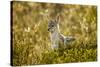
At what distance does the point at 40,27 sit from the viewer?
101 inches

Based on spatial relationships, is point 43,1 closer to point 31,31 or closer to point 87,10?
point 31,31

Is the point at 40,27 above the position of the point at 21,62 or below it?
above

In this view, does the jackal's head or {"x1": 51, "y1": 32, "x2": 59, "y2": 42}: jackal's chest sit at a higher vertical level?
the jackal's head

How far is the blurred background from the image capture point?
2486mm

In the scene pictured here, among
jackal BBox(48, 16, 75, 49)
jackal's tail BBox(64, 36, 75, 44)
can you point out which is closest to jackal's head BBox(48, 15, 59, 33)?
jackal BBox(48, 16, 75, 49)

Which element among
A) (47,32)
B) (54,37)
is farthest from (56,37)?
(47,32)

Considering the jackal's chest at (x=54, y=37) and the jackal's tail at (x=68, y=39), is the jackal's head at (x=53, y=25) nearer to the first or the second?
the jackal's chest at (x=54, y=37)

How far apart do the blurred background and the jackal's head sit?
0.04 meters

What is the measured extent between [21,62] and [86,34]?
0.98m

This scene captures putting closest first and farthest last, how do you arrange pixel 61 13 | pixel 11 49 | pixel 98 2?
pixel 11 49 < pixel 61 13 < pixel 98 2

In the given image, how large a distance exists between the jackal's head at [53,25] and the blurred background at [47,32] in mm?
44

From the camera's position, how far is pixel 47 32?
2602mm

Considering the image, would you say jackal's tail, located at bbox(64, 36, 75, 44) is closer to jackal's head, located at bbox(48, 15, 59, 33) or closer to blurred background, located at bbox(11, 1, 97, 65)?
blurred background, located at bbox(11, 1, 97, 65)
